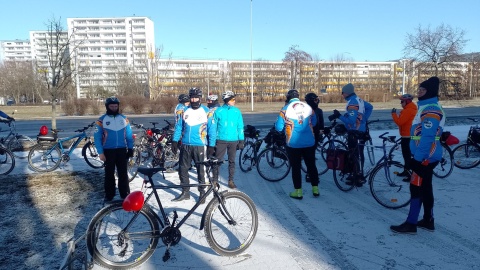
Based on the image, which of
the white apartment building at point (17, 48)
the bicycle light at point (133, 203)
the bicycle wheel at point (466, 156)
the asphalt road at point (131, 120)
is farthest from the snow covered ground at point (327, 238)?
the white apartment building at point (17, 48)

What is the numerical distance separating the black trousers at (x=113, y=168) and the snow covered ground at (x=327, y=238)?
348 mm

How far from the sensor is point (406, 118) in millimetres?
6180

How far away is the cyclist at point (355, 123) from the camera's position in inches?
227

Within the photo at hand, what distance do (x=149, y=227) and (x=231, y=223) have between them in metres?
Answer: 0.93

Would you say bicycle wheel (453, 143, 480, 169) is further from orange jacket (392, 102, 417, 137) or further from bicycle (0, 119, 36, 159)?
bicycle (0, 119, 36, 159)

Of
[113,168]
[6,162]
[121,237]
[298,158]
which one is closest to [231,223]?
[121,237]

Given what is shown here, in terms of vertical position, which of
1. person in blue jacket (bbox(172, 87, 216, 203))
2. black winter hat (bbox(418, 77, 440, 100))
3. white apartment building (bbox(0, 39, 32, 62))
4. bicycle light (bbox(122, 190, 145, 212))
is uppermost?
white apartment building (bbox(0, 39, 32, 62))

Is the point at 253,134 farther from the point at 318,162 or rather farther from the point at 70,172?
the point at 70,172

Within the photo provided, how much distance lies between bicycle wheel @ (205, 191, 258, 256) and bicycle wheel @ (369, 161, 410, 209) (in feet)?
8.03

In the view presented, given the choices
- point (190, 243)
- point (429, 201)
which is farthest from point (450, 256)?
point (190, 243)

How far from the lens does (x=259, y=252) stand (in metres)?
3.67

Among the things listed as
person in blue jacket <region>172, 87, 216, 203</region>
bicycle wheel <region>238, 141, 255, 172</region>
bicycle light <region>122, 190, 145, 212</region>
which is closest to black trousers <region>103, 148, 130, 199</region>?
person in blue jacket <region>172, 87, 216, 203</region>

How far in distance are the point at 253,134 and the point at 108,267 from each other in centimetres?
479

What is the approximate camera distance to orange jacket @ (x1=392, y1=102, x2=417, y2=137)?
6160mm
